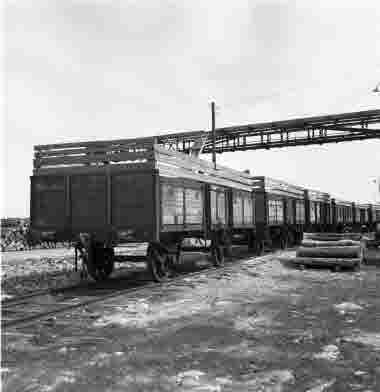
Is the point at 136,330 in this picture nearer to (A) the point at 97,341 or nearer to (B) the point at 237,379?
(A) the point at 97,341

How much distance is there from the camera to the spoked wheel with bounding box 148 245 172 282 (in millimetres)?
8766

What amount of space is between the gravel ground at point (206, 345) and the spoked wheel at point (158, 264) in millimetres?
1013

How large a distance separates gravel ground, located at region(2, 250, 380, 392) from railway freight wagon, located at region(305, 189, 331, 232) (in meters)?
14.8

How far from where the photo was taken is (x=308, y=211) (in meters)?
22.2

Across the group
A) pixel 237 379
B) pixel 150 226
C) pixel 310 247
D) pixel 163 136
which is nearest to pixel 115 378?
pixel 237 379

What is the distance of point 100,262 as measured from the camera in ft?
32.5

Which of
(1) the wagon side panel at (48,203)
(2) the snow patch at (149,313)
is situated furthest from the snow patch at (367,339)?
(1) the wagon side panel at (48,203)

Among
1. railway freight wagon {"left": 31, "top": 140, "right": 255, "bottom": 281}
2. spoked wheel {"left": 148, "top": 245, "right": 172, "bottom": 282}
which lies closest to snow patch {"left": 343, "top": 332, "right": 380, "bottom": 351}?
railway freight wagon {"left": 31, "top": 140, "right": 255, "bottom": 281}

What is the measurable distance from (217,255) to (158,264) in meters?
3.07

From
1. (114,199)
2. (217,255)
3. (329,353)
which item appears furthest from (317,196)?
(329,353)

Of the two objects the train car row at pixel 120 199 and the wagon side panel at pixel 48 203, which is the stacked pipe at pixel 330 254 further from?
the wagon side panel at pixel 48 203

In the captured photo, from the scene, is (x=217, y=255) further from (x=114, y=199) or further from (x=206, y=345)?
(x=206, y=345)

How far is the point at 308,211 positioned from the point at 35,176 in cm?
1639

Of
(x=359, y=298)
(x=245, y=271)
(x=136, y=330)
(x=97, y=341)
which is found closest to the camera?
(x=97, y=341)
